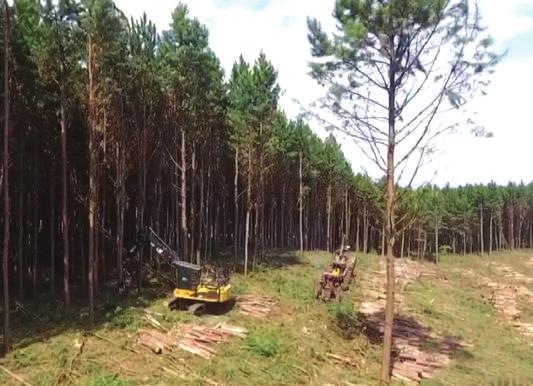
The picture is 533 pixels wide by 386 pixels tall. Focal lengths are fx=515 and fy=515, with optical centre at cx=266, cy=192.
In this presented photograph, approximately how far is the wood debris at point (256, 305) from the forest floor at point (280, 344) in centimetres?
6

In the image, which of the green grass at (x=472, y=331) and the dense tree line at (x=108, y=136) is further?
the dense tree line at (x=108, y=136)

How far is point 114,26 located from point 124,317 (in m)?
11.1

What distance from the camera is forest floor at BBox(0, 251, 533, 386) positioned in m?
14.8

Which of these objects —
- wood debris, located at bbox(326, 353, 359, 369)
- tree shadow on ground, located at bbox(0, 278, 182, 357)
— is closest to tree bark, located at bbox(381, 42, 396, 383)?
wood debris, located at bbox(326, 353, 359, 369)

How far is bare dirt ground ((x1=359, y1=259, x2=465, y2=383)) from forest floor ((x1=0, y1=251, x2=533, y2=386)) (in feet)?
0.20

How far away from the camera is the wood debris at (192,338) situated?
1641 cm

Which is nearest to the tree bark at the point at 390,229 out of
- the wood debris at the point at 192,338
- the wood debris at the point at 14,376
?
the wood debris at the point at 192,338

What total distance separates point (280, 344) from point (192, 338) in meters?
2.95

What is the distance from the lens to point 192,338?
1717 centimetres

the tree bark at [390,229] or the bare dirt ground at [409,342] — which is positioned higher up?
the tree bark at [390,229]

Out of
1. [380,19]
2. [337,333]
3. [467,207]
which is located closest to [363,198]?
[467,207]

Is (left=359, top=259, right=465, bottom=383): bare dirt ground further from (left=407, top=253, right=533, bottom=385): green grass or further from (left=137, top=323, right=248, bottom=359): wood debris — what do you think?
(left=137, top=323, right=248, bottom=359): wood debris

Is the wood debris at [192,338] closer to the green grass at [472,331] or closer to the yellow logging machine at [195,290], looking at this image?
the yellow logging machine at [195,290]

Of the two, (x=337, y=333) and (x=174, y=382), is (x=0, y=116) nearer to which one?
(x=174, y=382)
